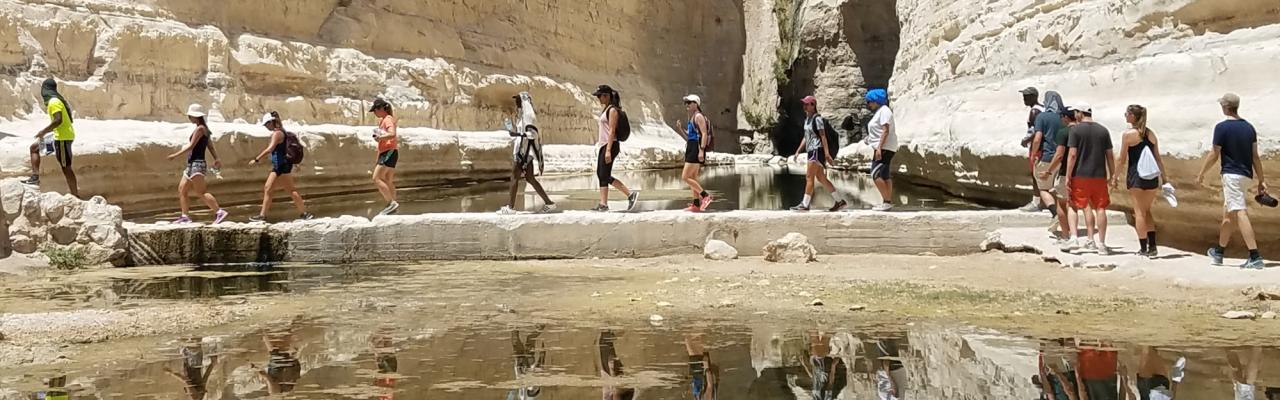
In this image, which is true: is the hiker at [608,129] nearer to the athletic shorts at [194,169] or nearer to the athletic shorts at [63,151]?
the athletic shorts at [194,169]

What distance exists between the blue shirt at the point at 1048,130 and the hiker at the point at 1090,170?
3.82 ft

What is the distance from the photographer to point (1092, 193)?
7.70 meters

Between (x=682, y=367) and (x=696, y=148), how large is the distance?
18.8 feet

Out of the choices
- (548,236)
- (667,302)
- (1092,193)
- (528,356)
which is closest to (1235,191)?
(1092,193)

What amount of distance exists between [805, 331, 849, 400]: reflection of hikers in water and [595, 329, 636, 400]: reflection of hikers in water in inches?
27.9

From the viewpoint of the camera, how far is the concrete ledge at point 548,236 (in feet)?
28.0

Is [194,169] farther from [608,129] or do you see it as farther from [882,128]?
[882,128]

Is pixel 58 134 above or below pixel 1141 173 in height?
above

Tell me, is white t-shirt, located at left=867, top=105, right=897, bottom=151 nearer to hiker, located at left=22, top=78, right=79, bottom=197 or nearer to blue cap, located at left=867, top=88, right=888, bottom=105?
blue cap, located at left=867, top=88, right=888, bottom=105

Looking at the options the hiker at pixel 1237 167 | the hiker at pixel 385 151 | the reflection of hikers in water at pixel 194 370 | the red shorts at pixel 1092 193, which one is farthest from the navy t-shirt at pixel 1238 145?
the hiker at pixel 385 151

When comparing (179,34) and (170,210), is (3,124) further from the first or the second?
(179,34)

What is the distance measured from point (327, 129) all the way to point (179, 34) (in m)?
2.70

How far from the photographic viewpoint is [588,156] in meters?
27.8

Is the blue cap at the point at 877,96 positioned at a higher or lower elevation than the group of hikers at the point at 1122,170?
higher
